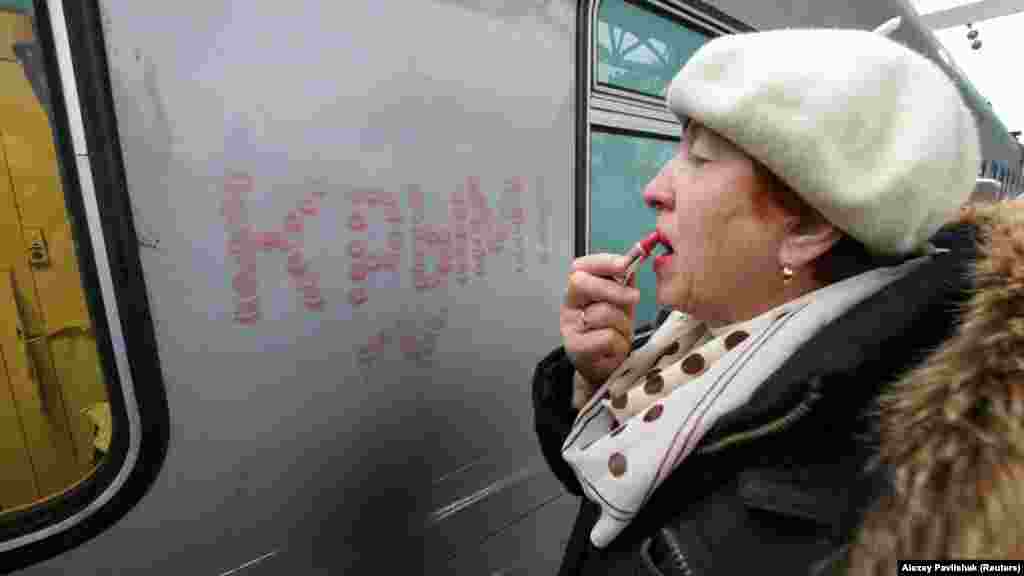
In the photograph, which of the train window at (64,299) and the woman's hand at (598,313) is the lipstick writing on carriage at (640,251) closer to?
the woman's hand at (598,313)

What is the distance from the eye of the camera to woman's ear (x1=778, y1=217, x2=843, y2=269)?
0.72 meters

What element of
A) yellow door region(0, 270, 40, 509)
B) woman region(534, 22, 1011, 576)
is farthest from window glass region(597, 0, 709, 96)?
yellow door region(0, 270, 40, 509)

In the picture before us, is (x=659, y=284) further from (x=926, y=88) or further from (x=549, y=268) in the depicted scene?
(x=549, y=268)

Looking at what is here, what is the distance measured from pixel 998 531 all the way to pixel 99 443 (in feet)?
3.99

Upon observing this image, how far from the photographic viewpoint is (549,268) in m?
1.41

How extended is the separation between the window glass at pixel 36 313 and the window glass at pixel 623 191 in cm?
115

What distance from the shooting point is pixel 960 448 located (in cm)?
52

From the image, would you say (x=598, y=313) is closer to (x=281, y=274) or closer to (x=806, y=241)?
(x=806, y=241)

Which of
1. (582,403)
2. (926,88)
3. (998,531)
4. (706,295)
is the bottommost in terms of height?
(582,403)

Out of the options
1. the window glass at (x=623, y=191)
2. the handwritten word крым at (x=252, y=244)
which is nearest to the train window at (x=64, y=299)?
the handwritten word крым at (x=252, y=244)

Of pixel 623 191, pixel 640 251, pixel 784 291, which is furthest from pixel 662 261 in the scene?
pixel 623 191

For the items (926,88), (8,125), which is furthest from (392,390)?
(926,88)

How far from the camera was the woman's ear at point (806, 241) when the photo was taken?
2.37ft

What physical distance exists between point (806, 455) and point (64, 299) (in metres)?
1.14
